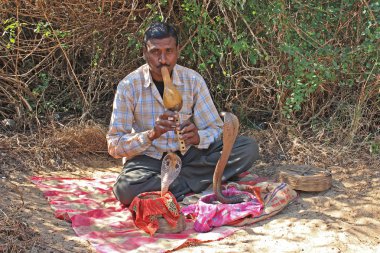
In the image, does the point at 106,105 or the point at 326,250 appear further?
the point at 106,105

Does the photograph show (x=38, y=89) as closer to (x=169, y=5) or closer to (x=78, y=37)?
(x=78, y=37)

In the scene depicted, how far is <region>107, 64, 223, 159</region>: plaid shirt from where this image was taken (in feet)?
12.7

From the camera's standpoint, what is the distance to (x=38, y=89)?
5.33m

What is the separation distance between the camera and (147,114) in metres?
4.02

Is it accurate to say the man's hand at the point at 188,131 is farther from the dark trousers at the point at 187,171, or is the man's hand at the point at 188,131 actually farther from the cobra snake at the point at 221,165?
the dark trousers at the point at 187,171

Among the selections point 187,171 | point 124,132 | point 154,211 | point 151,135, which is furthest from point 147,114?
point 154,211

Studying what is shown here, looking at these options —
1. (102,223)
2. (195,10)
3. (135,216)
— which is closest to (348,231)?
(135,216)

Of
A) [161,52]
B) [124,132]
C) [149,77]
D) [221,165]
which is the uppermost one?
[161,52]

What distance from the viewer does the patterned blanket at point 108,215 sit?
323 cm

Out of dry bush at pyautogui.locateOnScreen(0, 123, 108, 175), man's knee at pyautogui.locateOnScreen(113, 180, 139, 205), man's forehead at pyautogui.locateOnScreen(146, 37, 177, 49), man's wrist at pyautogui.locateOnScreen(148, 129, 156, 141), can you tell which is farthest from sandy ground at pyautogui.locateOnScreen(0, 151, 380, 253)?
man's forehead at pyautogui.locateOnScreen(146, 37, 177, 49)

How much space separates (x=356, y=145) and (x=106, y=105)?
2.26 meters

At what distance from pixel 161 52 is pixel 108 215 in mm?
1062

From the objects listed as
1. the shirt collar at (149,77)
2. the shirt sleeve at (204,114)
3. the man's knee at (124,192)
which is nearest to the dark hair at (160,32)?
the shirt collar at (149,77)

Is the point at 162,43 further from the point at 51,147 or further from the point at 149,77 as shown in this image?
the point at 51,147
